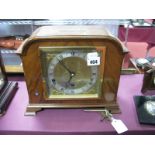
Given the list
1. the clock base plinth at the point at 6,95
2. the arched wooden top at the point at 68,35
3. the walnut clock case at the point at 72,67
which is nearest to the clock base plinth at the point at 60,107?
the walnut clock case at the point at 72,67

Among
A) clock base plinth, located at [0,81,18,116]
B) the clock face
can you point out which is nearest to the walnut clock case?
the clock face

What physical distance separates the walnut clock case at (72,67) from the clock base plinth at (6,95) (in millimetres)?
114

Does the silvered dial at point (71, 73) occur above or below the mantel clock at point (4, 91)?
above

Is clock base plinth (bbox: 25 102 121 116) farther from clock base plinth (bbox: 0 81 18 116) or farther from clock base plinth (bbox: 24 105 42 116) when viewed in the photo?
clock base plinth (bbox: 0 81 18 116)

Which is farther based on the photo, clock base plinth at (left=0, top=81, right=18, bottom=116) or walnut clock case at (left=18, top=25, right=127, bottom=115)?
clock base plinth at (left=0, top=81, right=18, bottom=116)

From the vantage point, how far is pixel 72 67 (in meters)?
0.77

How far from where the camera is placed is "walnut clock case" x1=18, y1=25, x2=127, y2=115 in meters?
0.70

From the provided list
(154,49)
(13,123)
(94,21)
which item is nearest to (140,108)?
(13,123)

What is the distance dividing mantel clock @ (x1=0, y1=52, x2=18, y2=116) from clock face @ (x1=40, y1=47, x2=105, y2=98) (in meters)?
0.21

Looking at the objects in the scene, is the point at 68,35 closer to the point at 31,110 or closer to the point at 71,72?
the point at 71,72

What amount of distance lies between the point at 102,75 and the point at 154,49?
214 centimetres

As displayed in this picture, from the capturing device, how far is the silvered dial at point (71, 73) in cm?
74

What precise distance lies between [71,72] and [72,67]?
2 cm

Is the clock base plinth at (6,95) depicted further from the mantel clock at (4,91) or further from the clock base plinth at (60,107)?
the clock base plinth at (60,107)
